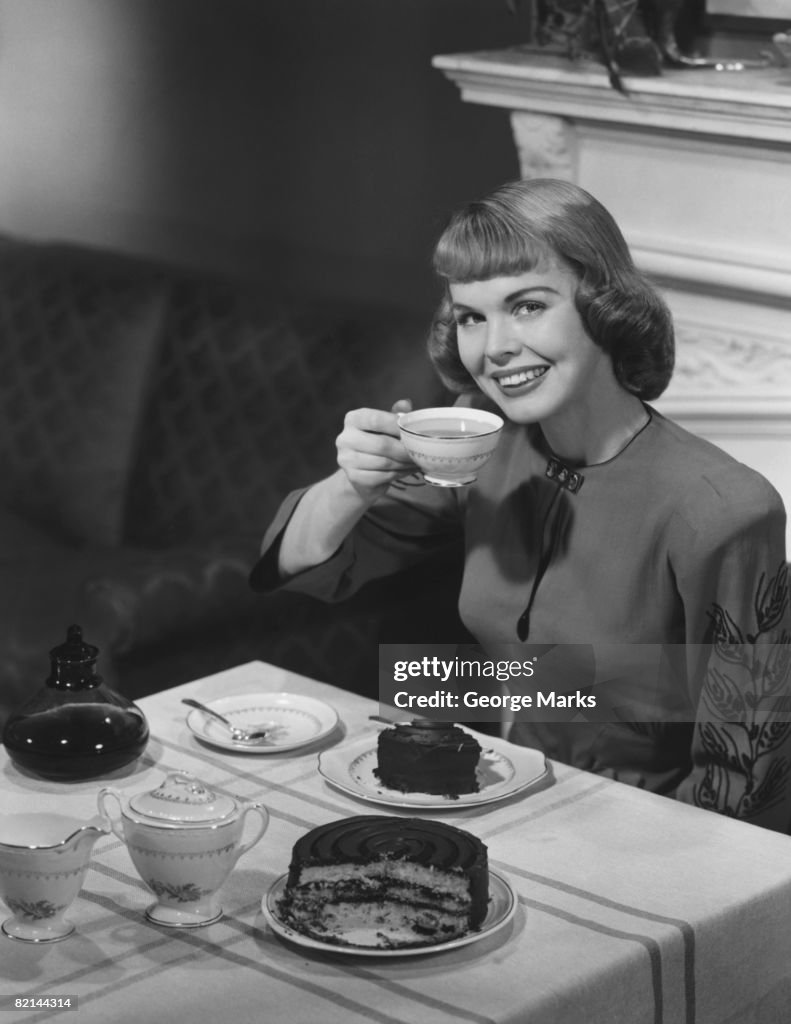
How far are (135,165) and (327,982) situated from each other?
273 cm

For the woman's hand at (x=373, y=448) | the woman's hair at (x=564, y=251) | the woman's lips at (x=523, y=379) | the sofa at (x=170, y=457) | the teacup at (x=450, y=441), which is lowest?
the sofa at (x=170, y=457)

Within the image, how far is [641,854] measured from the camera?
1473 mm

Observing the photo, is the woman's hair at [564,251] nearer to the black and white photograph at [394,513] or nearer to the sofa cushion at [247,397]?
the black and white photograph at [394,513]

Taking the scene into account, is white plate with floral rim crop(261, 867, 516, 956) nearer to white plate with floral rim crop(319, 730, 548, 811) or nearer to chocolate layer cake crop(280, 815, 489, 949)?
chocolate layer cake crop(280, 815, 489, 949)

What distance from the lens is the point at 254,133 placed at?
3.54m

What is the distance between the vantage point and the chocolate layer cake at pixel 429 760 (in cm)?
160

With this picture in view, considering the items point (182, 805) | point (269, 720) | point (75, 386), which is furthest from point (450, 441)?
point (75, 386)

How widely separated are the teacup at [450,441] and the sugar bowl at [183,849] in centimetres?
49

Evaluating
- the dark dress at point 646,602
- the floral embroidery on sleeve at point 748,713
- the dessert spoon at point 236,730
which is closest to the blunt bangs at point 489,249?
the dark dress at point 646,602

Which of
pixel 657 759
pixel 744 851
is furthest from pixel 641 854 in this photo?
pixel 657 759

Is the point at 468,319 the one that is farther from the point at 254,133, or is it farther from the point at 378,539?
the point at 254,133

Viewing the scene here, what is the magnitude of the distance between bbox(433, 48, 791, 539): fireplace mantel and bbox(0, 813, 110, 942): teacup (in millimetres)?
1956

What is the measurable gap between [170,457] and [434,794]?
1742 mm

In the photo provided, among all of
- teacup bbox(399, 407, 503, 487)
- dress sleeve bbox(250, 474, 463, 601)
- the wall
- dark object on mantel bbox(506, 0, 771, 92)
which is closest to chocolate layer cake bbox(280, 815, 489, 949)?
teacup bbox(399, 407, 503, 487)
